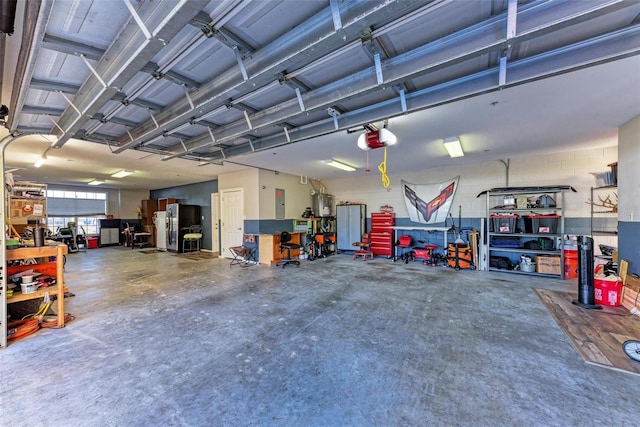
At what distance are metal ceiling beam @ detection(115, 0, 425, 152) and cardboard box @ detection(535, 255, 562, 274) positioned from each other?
6.02 metres

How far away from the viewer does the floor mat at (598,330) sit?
223 cm

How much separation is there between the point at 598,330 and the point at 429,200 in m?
4.60

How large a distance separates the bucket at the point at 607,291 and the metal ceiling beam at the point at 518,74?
3196mm

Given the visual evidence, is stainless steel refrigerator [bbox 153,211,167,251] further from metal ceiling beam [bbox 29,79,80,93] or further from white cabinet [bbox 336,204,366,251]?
metal ceiling beam [bbox 29,79,80,93]

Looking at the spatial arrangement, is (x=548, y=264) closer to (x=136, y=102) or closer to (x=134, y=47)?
(x=134, y=47)

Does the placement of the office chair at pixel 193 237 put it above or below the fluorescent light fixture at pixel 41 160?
below

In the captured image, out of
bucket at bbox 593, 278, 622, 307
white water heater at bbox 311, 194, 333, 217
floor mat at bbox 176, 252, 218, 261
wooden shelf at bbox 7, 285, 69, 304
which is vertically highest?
white water heater at bbox 311, 194, 333, 217

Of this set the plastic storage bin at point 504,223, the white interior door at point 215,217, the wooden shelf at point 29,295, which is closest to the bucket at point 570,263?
the plastic storage bin at point 504,223

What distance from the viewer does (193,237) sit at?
893cm

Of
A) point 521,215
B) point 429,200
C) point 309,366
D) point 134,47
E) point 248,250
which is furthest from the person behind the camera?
point 429,200

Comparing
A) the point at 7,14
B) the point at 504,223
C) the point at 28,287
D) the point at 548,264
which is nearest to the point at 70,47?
the point at 7,14

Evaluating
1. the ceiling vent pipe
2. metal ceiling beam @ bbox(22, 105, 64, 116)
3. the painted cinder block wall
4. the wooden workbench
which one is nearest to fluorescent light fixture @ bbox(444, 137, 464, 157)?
the painted cinder block wall

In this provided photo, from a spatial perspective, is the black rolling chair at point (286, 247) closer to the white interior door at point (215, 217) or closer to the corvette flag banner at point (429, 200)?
the white interior door at point (215, 217)

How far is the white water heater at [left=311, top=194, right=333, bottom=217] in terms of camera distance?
326 inches
